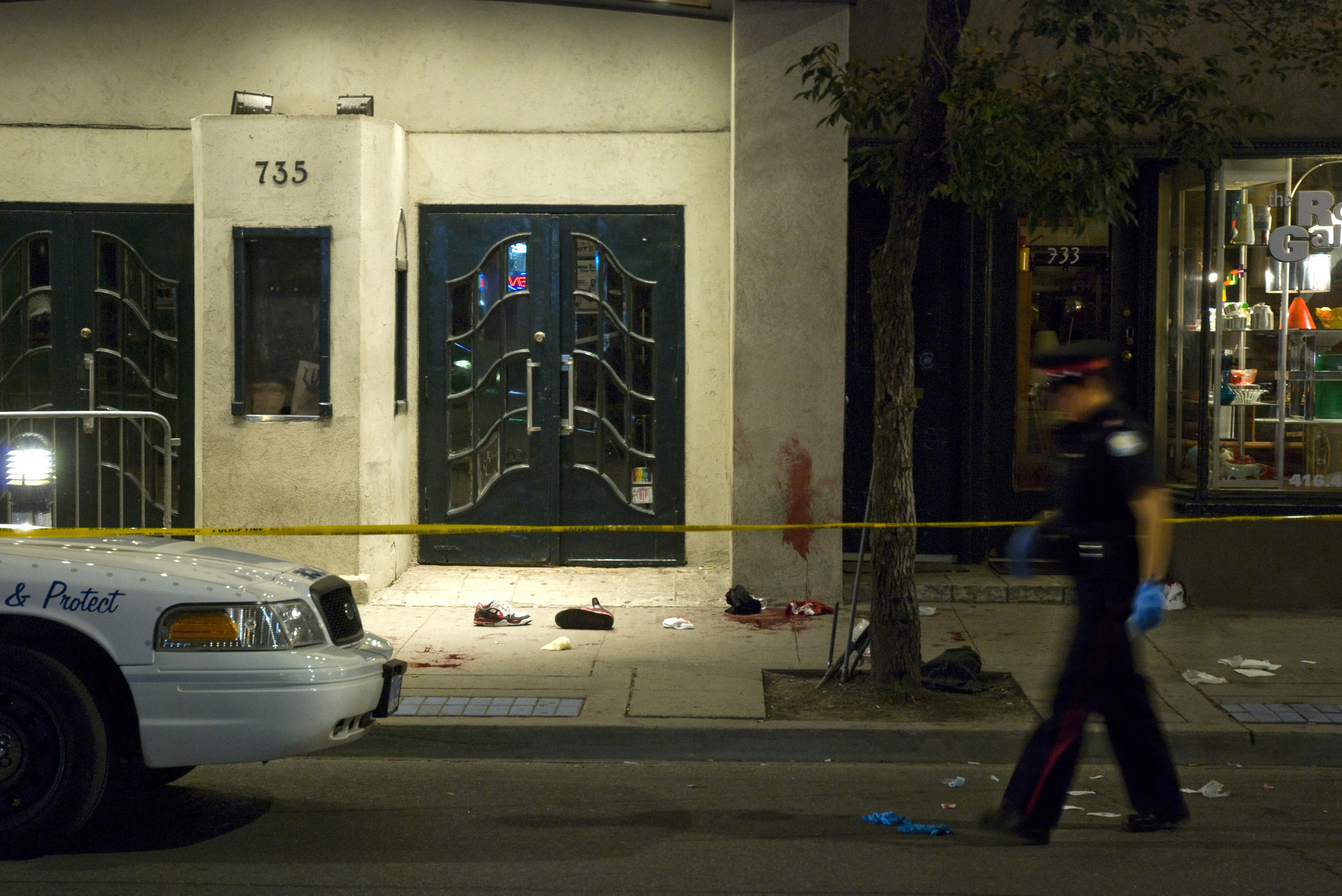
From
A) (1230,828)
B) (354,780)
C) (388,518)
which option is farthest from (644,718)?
(388,518)

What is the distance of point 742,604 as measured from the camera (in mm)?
9758

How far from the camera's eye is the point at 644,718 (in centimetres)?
698

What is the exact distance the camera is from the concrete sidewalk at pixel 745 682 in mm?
6773

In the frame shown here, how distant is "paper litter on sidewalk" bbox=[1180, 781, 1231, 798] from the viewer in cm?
618

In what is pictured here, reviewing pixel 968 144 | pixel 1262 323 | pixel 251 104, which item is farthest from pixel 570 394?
pixel 1262 323

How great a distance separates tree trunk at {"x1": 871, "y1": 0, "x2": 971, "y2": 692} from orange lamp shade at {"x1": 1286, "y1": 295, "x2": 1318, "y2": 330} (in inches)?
153

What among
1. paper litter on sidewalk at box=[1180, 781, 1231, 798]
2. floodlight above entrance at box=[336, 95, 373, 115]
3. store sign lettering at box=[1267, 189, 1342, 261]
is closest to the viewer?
paper litter on sidewalk at box=[1180, 781, 1231, 798]

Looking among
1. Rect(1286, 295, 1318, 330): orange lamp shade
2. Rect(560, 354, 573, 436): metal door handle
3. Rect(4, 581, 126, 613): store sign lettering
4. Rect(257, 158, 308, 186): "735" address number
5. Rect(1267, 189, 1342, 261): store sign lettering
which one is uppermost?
Rect(257, 158, 308, 186): "735" address number

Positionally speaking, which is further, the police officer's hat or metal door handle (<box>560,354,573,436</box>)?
metal door handle (<box>560,354,573,436</box>)

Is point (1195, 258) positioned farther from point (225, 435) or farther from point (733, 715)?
point (225, 435)

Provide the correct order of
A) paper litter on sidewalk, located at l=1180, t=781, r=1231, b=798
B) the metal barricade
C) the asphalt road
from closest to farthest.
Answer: the asphalt road, paper litter on sidewalk, located at l=1180, t=781, r=1231, b=798, the metal barricade

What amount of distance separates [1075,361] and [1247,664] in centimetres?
384

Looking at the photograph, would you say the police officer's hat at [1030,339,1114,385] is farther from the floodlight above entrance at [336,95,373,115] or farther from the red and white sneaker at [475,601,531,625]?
the floodlight above entrance at [336,95,373,115]

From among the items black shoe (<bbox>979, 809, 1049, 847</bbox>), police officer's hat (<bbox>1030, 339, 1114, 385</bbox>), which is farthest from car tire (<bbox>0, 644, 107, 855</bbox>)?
police officer's hat (<bbox>1030, 339, 1114, 385</bbox>)
